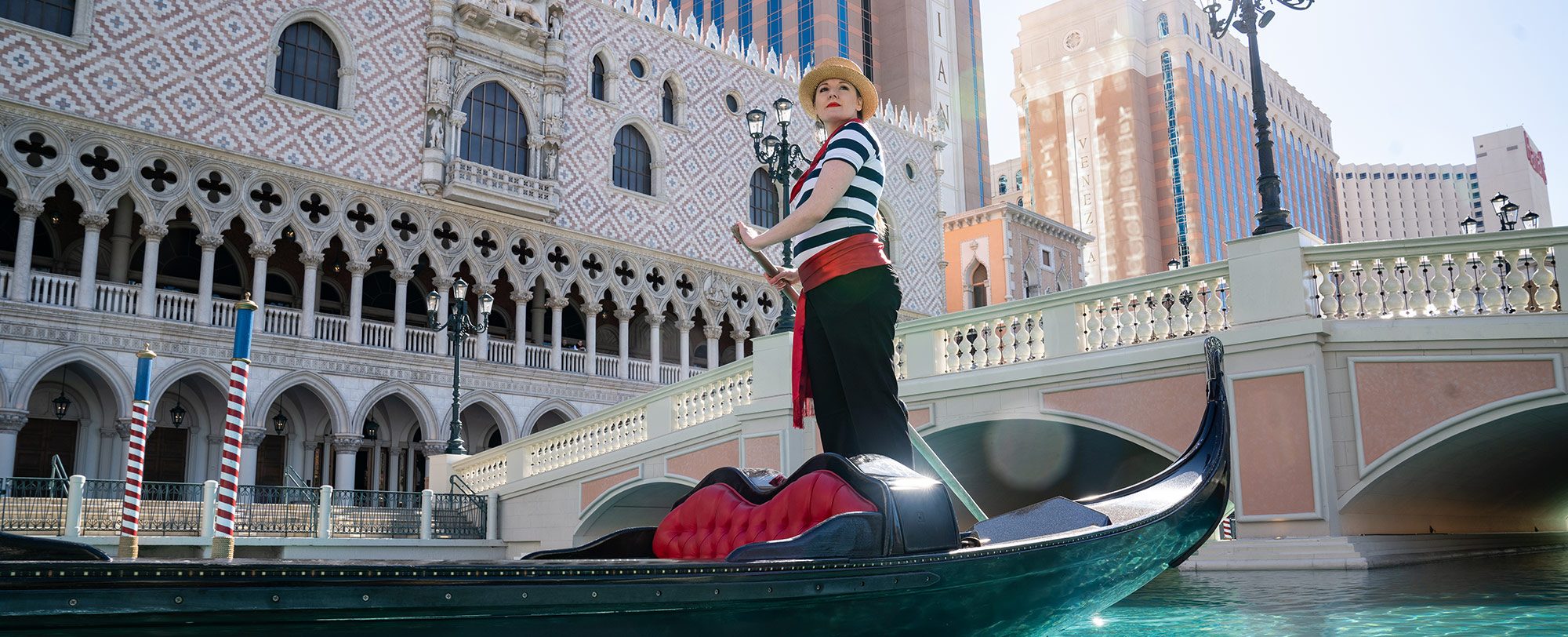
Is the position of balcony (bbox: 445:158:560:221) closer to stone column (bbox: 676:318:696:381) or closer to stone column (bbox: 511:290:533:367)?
stone column (bbox: 511:290:533:367)

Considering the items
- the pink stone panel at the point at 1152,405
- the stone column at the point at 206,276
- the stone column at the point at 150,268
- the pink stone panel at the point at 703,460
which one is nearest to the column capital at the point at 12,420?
the stone column at the point at 150,268

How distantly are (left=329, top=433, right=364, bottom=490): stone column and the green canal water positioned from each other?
13761 millimetres

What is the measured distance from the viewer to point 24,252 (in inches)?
571

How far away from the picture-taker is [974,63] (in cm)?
4416

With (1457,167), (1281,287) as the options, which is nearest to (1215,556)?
(1281,287)

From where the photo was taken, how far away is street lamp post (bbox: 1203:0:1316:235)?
7.27m

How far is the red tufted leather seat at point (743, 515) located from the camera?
2.62 metres

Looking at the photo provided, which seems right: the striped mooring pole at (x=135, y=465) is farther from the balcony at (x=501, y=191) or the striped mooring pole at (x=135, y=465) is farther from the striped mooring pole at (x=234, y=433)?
the balcony at (x=501, y=191)

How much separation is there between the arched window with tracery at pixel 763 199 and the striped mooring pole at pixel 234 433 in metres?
16.2

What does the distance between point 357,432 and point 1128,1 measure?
53.0 m

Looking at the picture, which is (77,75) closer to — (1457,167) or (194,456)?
(194,456)

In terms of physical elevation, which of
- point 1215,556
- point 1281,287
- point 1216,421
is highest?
point 1281,287

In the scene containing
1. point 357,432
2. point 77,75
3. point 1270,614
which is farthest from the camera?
point 357,432

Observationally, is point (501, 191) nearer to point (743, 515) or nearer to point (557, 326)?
point (557, 326)
